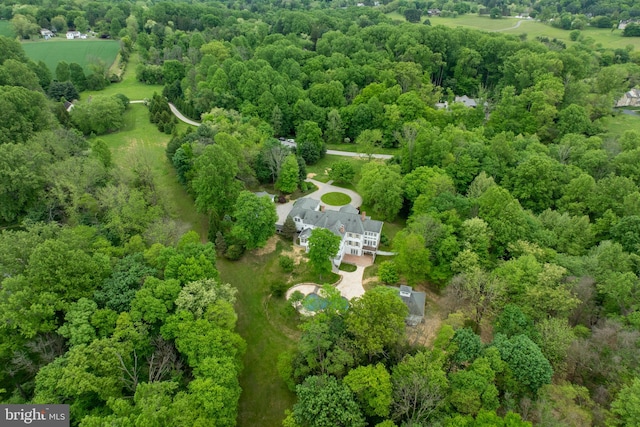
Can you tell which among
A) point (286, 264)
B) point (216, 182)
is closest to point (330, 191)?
point (216, 182)

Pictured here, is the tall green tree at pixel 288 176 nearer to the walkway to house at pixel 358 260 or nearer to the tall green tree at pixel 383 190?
the tall green tree at pixel 383 190

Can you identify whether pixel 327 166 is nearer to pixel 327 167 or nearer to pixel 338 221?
pixel 327 167

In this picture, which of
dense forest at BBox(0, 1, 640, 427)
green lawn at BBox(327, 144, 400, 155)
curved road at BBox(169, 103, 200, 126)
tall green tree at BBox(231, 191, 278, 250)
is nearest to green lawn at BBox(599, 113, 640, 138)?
dense forest at BBox(0, 1, 640, 427)

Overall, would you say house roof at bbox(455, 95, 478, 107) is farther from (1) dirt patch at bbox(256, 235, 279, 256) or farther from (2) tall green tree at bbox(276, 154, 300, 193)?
(1) dirt patch at bbox(256, 235, 279, 256)

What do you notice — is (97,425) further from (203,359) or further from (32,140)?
(32,140)

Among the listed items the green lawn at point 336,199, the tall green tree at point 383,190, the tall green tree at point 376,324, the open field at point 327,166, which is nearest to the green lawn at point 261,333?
the tall green tree at point 376,324

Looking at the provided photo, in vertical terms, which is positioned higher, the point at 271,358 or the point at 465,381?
the point at 465,381

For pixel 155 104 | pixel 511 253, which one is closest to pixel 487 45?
pixel 511 253
